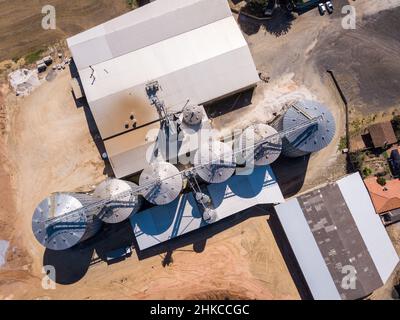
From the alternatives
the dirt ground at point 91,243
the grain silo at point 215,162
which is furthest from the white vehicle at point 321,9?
the grain silo at point 215,162

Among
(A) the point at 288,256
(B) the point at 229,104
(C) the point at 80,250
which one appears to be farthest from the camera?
(B) the point at 229,104

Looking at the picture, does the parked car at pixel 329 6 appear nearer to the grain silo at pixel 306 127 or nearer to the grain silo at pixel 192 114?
the grain silo at pixel 306 127

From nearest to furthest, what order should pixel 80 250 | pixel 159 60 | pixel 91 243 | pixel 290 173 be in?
1. pixel 159 60
2. pixel 80 250
3. pixel 91 243
4. pixel 290 173

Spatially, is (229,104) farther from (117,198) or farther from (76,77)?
(76,77)

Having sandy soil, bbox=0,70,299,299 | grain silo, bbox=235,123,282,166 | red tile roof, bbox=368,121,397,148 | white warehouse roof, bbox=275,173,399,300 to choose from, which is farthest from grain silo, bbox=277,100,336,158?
sandy soil, bbox=0,70,299,299

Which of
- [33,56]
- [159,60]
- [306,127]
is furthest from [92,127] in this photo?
[306,127]

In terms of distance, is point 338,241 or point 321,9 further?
point 321,9
